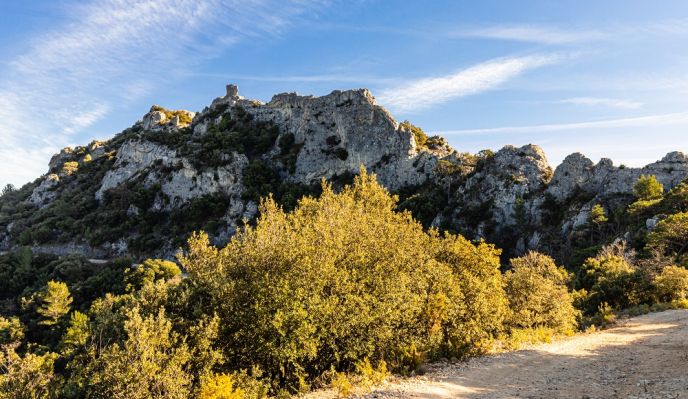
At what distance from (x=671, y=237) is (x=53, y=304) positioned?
8341cm

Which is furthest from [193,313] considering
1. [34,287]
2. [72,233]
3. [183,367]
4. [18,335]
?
[72,233]

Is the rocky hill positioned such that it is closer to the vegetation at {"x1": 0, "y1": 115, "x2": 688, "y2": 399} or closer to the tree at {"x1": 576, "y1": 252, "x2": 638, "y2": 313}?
the tree at {"x1": 576, "y1": 252, "x2": 638, "y2": 313}

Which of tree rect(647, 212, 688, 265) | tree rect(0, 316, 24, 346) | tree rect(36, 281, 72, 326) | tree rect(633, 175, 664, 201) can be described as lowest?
tree rect(0, 316, 24, 346)

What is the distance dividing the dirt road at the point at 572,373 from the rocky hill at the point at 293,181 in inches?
1597

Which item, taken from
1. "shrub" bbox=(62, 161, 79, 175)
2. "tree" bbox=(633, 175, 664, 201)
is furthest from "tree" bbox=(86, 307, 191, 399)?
"shrub" bbox=(62, 161, 79, 175)

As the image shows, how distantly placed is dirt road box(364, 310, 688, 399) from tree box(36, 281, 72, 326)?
61178 mm

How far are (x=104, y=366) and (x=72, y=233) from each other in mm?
99343

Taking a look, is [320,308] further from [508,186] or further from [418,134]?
[418,134]

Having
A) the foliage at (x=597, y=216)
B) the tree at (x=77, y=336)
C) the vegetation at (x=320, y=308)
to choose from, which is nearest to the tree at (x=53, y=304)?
the tree at (x=77, y=336)

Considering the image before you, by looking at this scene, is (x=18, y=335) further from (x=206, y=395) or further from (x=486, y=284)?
(x=486, y=284)

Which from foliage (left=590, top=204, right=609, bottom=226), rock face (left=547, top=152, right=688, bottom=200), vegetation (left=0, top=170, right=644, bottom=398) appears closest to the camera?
vegetation (left=0, top=170, right=644, bottom=398)

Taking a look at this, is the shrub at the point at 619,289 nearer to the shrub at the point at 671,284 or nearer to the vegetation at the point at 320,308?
the vegetation at the point at 320,308

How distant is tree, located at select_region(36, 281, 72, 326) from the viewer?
56.6 meters

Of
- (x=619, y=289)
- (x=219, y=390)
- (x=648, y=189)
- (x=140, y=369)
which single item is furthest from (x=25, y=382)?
(x=648, y=189)
